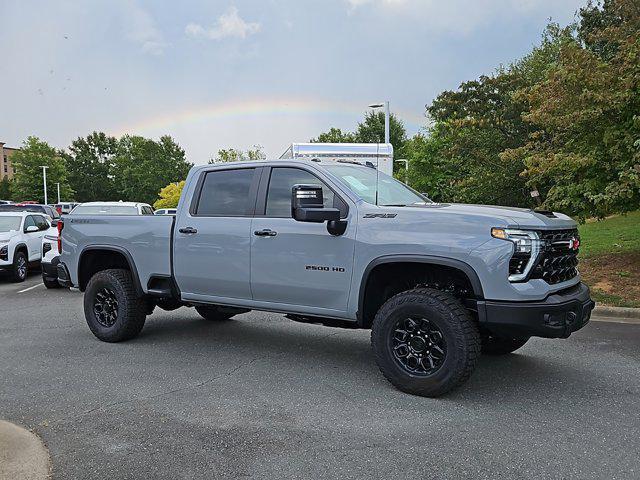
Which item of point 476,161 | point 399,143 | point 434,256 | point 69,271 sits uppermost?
point 399,143

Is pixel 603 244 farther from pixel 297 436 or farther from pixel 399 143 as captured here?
pixel 399 143

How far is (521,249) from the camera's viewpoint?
14.0 feet

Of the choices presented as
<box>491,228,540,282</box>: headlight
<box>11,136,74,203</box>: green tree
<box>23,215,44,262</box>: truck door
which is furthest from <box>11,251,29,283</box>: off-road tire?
<box>11,136,74,203</box>: green tree

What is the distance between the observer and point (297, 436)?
3883 mm

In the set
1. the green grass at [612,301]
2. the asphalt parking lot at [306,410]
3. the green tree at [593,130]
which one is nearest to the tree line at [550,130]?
the green tree at [593,130]

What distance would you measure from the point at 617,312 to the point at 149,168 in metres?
80.1

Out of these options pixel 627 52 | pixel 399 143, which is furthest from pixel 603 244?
pixel 399 143

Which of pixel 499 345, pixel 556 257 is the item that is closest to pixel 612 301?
pixel 499 345

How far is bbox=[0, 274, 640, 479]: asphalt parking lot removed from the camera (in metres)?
3.47

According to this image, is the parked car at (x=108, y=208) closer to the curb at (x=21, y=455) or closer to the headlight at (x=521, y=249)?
the curb at (x=21, y=455)

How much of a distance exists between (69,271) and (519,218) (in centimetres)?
531

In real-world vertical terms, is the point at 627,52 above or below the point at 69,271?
above

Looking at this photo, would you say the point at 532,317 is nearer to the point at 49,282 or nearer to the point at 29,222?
the point at 49,282

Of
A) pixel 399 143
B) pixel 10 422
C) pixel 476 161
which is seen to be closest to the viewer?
pixel 10 422
